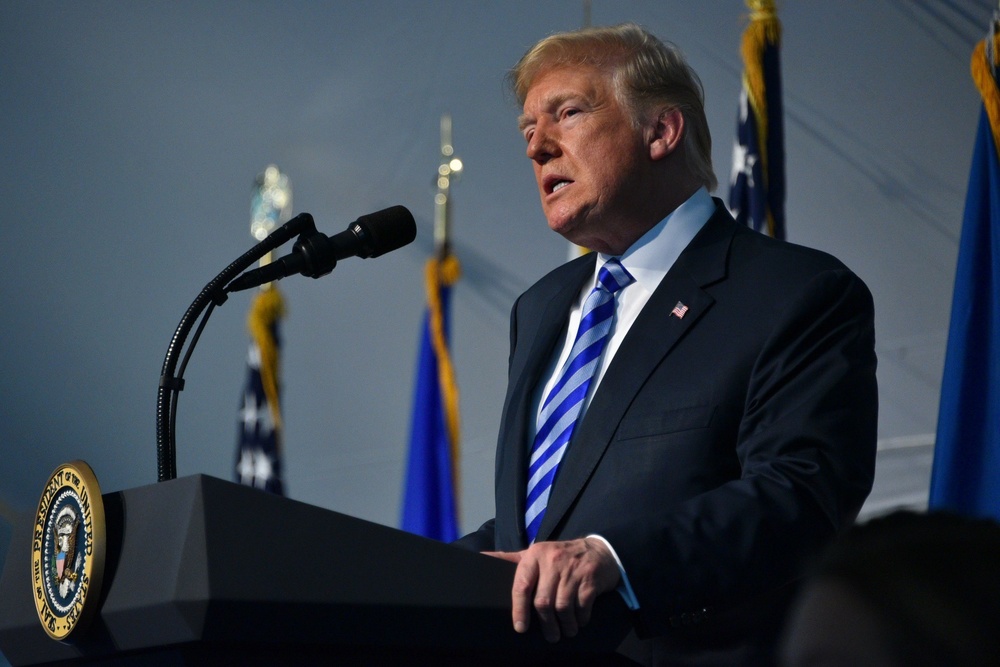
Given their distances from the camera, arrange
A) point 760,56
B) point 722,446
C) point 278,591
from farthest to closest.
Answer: point 760,56
point 722,446
point 278,591

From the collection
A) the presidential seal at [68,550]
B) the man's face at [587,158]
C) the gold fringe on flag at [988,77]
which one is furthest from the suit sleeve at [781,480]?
the gold fringe on flag at [988,77]

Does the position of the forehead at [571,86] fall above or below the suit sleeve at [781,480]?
above

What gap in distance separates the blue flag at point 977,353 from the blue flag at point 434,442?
2.27 metres

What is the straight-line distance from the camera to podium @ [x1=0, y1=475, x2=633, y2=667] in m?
0.92

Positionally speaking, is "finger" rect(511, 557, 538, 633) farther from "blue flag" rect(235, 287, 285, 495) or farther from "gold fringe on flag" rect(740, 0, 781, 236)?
"blue flag" rect(235, 287, 285, 495)

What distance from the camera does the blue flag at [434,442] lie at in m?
4.71

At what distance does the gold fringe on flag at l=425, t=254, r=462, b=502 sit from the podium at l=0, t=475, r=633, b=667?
12.0ft

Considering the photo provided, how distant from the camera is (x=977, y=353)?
115 inches

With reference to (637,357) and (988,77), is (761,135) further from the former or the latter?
(637,357)

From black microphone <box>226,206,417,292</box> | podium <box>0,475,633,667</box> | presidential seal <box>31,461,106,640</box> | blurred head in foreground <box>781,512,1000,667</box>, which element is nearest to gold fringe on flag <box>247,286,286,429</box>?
black microphone <box>226,206,417,292</box>

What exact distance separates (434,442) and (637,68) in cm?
309

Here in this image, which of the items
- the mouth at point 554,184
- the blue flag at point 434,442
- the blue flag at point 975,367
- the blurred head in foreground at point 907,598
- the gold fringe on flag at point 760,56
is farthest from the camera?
the blue flag at point 434,442

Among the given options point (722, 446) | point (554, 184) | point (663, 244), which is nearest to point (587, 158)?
point (554, 184)

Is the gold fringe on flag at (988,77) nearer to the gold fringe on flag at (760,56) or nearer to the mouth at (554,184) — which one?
the gold fringe on flag at (760,56)
